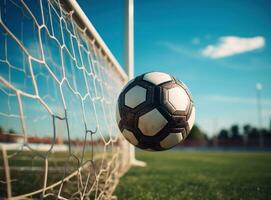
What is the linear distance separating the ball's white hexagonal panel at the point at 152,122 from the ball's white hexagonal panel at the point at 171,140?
5.4 inches

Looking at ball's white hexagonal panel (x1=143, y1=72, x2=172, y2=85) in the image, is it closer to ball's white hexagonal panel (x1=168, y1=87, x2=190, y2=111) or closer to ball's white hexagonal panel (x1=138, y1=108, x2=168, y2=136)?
ball's white hexagonal panel (x1=168, y1=87, x2=190, y2=111)

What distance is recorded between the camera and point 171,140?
98.3 inches

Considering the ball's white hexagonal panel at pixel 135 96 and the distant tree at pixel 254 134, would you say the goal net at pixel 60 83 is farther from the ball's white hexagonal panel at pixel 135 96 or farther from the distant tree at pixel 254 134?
the distant tree at pixel 254 134

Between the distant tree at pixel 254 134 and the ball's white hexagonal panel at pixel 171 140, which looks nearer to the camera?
the ball's white hexagonal panel at pixel 171 140

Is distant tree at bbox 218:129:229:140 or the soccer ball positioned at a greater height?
the soccer ball

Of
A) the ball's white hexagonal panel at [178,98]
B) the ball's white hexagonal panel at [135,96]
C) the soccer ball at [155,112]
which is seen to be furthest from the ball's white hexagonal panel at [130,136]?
the ball's white hexagonal panel at [178,98]

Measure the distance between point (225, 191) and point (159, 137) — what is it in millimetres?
1884

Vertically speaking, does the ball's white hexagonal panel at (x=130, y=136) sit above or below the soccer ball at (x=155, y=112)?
below

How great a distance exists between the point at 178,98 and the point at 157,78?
29 centimetres

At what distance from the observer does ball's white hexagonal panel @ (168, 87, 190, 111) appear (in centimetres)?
245

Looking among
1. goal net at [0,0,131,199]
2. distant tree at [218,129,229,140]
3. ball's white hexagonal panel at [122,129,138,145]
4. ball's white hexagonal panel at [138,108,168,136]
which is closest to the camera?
goal net at [0,0,131,199]

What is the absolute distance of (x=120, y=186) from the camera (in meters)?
3.86

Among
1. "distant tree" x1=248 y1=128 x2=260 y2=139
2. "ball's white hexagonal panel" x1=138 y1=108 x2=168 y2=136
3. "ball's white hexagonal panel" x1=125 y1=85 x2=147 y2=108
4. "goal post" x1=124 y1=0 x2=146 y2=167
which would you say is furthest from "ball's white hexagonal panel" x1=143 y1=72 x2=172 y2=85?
"distant tree" x1=248 y1=128 x2=260 y2=139

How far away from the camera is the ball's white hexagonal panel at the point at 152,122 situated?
2.38 metres
